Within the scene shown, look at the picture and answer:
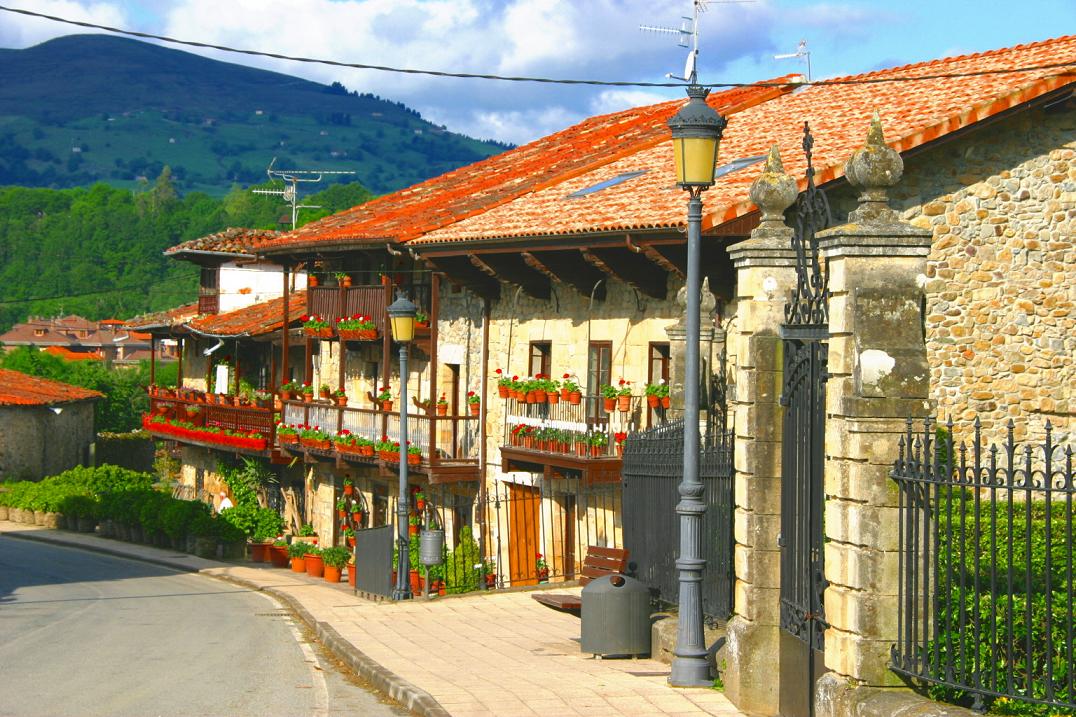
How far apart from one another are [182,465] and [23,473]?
709 cm

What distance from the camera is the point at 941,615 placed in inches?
372

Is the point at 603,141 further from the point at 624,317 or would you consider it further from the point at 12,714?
the point at 12,714

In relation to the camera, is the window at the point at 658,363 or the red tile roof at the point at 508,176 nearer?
the window at the point at 658,363

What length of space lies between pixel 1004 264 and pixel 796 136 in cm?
431

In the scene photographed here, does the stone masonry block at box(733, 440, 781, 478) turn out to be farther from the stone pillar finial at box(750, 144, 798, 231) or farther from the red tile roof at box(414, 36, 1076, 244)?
the red tile roof at box(414, 36, 1076, 244)

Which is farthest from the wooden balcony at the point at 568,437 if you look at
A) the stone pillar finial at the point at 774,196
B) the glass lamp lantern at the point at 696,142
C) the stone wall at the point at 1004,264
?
the stone pillar finial at the point at 774,196

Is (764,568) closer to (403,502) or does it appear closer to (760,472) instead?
(760,472)

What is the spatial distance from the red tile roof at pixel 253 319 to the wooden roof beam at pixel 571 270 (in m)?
15.7

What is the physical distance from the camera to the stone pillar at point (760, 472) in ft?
37.5

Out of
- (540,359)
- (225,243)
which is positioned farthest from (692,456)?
(225,243)

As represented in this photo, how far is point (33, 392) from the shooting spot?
183 ft

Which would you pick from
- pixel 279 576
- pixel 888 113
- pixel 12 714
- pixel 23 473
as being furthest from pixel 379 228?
pixel 23 473

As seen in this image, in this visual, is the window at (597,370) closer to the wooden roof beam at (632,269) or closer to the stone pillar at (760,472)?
Answer: the wooden roof beam at (632,269)

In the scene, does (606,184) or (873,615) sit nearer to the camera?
(873,615)
